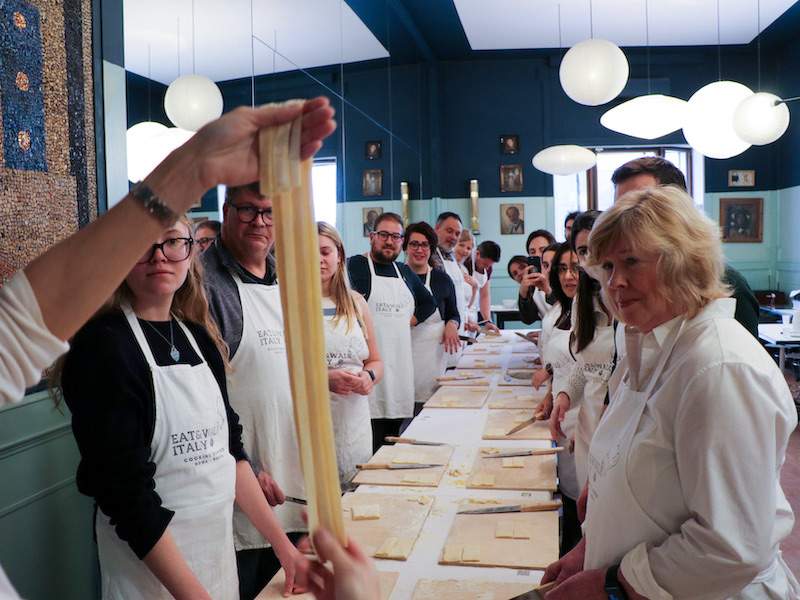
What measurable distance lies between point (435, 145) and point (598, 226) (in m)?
9.31

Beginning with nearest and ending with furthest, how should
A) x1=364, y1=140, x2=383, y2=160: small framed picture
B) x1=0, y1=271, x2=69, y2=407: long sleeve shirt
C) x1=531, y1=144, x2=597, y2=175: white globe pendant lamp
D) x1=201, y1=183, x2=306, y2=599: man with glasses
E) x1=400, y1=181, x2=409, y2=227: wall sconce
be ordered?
x1=0, y1=271, x2=69, y2=407: long sleeve shirt
x1=201, y1=183, x2=306, y2=599: man with glasses
x1=531, y1=144, x2=597, y2=175: white globe pendant lamp
x1=364, y1=140, x2=383, y2=160: small framed picture
x1=400, y1=181, x2=409, y2=227: wall sconce

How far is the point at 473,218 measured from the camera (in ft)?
35.5

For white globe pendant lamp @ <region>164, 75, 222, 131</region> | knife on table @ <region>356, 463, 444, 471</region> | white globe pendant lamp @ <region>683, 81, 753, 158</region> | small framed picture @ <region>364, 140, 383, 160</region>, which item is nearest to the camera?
knife on table @ <region>356, 463, 444, 471</region>

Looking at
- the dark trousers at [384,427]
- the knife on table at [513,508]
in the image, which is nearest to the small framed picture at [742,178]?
the dark trousers at [384,427]

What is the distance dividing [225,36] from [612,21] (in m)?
6.94

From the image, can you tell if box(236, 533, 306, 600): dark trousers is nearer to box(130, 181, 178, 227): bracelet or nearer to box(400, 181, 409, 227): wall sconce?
box(130, 181, 178, 227): bracelet

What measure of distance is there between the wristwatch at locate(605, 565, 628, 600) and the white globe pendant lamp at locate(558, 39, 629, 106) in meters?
4.15

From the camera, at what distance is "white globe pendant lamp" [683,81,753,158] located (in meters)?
4.80

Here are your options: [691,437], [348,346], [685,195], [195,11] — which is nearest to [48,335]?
[691,437]

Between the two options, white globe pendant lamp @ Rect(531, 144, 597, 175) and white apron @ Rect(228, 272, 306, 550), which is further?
white globe pendant lamp @ Rect(531, 144, 597, 175)

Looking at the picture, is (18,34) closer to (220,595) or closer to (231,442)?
(231,442)

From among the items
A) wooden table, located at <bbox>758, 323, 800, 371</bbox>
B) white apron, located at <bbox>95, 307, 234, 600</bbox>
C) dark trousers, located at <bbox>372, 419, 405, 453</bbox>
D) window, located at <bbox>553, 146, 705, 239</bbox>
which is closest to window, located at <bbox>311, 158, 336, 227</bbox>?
dark trousers, located at <bbox>372, 419, 405, 453</bbox>

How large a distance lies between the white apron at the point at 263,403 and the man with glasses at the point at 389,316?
6.51ft

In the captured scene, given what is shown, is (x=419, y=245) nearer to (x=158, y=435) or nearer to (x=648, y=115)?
(x=648, y=115)
